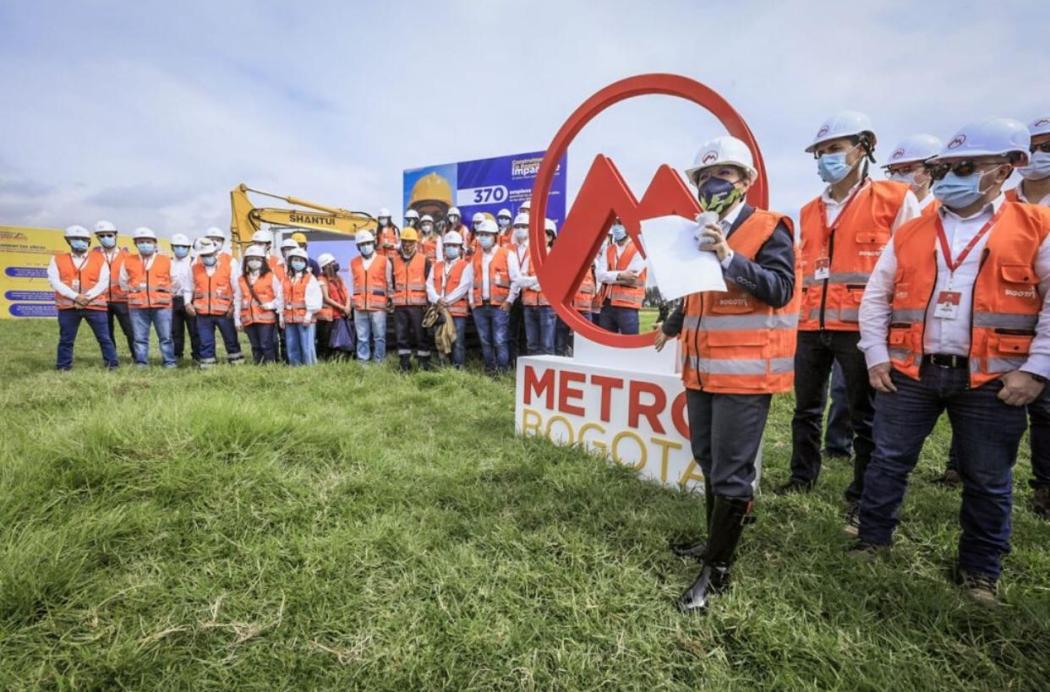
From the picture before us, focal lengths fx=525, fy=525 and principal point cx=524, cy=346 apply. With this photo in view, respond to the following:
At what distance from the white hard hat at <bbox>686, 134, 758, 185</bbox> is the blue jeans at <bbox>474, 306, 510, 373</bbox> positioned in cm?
524

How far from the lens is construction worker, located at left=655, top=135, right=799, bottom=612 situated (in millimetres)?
2139

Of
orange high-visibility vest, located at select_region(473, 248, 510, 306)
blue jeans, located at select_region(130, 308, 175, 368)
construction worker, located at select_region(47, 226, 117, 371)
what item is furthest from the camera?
blue jeans, located at select_region(130, 308, 175, 368)

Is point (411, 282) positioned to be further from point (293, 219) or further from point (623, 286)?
point (293, 219)

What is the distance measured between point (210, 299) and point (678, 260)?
26.7 feet

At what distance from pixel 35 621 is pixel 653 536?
2673 mm

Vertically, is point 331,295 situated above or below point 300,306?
above

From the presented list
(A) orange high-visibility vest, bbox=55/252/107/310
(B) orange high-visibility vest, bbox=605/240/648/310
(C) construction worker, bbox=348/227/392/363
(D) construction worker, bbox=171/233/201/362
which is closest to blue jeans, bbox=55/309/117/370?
(A) orange high-visibility vest, bbox=55/252/107/310

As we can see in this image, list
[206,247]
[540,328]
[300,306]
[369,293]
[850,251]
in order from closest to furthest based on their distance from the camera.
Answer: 1. [850,251]
2. [540,328]
3. [300,306]
4. [369,293]
5. [206,247]

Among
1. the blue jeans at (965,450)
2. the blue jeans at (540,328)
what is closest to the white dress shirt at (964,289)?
the blue jeans at (965,450)

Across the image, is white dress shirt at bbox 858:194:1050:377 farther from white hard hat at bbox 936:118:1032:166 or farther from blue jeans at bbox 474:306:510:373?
blue jeans at bbox 474:306:510:373

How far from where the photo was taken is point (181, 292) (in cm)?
841

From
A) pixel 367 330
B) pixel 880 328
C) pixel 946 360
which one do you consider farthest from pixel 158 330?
pixel 946 360

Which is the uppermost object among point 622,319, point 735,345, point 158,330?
point 735,345

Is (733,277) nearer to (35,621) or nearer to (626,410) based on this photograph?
(626,410)
